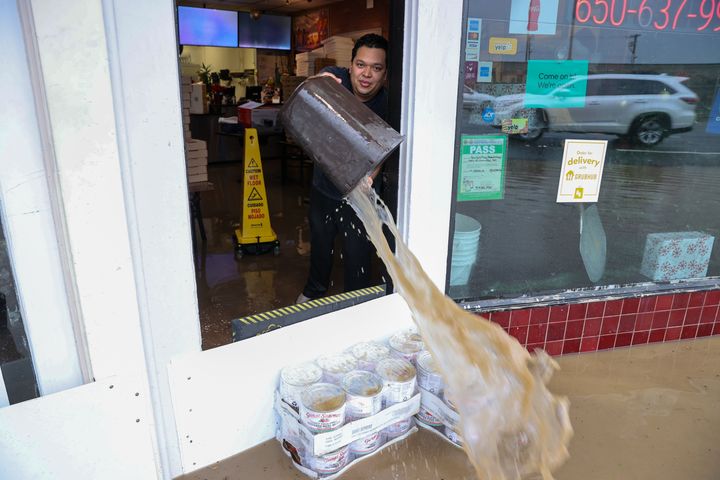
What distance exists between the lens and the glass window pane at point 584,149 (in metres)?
2.67

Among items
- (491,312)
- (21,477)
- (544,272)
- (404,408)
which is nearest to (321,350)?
(404,408)

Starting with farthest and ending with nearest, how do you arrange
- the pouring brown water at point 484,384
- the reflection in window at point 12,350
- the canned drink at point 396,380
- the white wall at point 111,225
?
the canned drink at point 396,380 → the pouring brown water at point 484,384 → the reflection in window at point 12,350 → the white wall at point 111,225

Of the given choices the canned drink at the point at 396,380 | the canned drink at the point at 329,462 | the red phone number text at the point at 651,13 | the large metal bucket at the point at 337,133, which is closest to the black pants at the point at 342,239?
the canned drink at the point at 396,380

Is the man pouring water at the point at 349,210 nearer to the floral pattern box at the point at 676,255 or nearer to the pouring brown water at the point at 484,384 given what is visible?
the pouring brown water at the point at 484,384

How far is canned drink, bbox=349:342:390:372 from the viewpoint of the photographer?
2.43 m

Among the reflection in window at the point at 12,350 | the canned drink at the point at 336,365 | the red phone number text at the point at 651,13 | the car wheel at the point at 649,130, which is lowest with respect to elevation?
the canned drink at the point at 336,365

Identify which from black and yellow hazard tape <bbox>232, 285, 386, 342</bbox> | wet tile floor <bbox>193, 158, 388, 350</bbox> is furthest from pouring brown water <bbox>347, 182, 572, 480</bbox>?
wet tile floor <bbox>193, 158, 388, 350</bbox>

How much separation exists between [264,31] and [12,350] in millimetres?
9634

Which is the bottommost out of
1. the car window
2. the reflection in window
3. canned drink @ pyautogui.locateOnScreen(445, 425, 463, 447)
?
canned drink @ pyautogui.locateOnScreen(445, 425, 463, 447)

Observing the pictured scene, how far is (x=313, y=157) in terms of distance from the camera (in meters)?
1.79

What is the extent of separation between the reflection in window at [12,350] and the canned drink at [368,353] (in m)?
1.27

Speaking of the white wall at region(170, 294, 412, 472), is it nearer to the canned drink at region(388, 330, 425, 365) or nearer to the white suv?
the canned drink at region(388, 330, 425, 365)

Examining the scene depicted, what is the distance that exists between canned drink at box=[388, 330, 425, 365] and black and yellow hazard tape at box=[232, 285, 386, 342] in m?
0.23

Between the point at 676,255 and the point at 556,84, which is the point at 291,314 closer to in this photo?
the point at 556,84
